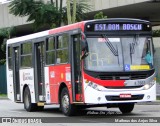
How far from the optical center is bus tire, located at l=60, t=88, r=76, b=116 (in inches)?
668

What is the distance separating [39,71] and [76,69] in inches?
140

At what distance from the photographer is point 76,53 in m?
16.7

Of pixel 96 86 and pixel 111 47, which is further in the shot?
pixel 111 47

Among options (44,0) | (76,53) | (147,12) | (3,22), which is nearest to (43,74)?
Answer: (76,53)

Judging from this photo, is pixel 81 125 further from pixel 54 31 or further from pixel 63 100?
pixel 54 31

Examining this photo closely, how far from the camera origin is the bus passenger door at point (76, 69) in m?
16.4

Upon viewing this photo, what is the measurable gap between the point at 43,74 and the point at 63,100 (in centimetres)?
227

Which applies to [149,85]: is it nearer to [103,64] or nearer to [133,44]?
[133,44]

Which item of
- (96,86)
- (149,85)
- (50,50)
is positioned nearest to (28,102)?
(50,50)

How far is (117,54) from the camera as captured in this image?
1623cm

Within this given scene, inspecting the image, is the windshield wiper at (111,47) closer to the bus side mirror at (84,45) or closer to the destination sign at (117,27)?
the destination sign at (117,27)

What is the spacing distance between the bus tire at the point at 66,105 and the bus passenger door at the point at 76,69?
18.1 inches

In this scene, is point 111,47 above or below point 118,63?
above

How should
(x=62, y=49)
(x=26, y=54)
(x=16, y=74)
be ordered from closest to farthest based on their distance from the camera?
1. (x=62, y=49)
2. (x=26, y=54)
3. (x=16, y=74)
